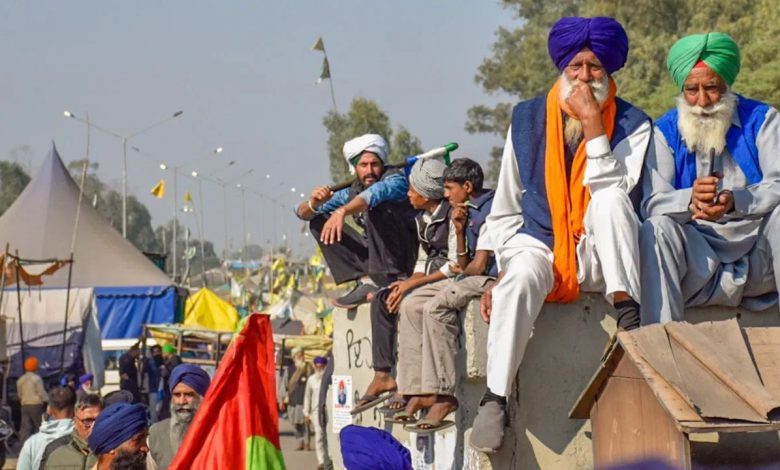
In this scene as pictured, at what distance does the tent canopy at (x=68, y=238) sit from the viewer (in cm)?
3825

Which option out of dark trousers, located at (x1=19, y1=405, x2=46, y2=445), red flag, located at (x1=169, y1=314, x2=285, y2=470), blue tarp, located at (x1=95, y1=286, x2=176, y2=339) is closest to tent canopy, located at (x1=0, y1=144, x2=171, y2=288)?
blue tarp, located at (x1=95, y1=286, x2=176, y2=339)

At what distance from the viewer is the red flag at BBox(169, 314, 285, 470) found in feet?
19.5

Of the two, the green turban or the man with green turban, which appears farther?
A: the green turban

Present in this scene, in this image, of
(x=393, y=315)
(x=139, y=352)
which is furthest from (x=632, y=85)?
(x=393, y=315)

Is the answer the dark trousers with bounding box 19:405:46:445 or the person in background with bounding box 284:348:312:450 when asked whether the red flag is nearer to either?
the dark trousers with bounding box 19:405:46:445

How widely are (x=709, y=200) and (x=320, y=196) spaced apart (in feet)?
12.1

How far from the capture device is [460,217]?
729 cm

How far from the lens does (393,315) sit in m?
8.16

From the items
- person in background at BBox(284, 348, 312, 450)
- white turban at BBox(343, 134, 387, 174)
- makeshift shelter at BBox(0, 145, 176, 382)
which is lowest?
person in background at BBox(284, 348, 312, 450)

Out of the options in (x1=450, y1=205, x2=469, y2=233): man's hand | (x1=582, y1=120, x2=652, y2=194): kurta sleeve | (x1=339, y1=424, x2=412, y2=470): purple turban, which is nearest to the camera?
(x1=339, y1=424, x2=412, y2=470): purple turban

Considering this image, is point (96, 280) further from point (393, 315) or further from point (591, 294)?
point (591, 294)

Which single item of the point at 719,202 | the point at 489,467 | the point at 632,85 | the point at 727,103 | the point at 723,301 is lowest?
the point at 489,467

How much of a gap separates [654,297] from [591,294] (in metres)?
0.36

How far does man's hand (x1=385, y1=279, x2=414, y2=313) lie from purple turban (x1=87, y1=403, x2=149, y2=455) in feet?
7.26
